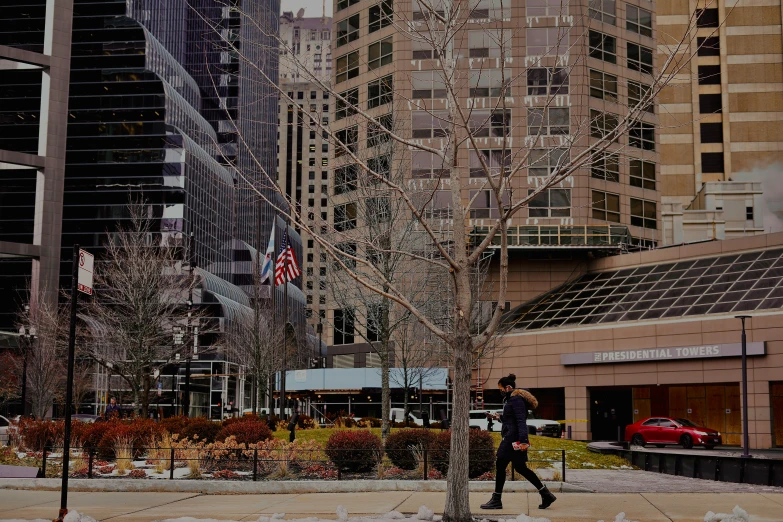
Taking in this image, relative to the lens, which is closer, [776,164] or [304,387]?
[304,387]

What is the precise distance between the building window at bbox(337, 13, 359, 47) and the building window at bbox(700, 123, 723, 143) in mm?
41948

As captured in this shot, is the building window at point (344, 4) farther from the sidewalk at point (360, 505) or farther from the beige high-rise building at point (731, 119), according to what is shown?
the sidewalk at point (360, 505)

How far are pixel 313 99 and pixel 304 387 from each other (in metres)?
138

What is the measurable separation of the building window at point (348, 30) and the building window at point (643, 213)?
77.3ft

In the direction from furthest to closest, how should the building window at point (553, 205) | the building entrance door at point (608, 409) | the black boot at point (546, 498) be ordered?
the building window at point (553, 205)
the building entrance door at point (608, 409)
the black boot at point (546, 498)

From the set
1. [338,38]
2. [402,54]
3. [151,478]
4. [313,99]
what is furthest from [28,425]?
[313,99]

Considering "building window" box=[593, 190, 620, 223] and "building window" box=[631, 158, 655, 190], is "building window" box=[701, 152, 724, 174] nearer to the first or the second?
"building window" box=[631, 158, 655, 190]

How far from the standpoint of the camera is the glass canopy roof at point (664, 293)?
44625mm

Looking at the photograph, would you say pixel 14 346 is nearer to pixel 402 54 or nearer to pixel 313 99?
pixel 402 54

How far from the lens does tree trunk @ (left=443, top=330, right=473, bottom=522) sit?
1212cm

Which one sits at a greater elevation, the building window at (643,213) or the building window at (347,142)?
the building window at (643,213)

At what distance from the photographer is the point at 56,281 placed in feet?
275

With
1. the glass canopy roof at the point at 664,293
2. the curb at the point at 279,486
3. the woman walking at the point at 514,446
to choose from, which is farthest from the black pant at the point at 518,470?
the glass canopy roof at the point at 664,293

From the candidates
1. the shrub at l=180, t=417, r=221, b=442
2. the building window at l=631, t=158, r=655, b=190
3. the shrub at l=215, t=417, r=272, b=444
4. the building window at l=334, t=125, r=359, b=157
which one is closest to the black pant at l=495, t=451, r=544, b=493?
the building window at l=334, t=125, r=359, b=157
